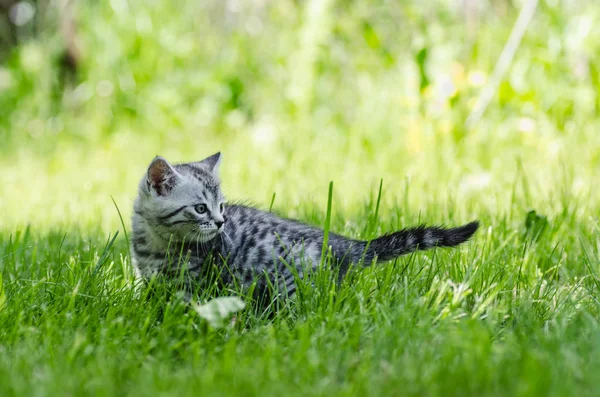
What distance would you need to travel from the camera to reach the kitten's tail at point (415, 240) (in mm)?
2785

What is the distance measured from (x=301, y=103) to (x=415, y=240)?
3774 millimetres

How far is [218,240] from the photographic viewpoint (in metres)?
3.15

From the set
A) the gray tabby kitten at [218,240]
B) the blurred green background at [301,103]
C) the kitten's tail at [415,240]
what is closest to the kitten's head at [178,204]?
the gray tabby kitten at [218,240]

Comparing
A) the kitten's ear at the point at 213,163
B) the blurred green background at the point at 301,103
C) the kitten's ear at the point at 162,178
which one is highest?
the blurred green background at the point at 301,103

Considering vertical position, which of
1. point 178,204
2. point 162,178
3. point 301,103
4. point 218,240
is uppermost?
point 301,103

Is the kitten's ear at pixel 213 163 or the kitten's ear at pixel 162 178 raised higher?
the kitten's ear at pixel 213 163

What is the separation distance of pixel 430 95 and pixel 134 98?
336cm

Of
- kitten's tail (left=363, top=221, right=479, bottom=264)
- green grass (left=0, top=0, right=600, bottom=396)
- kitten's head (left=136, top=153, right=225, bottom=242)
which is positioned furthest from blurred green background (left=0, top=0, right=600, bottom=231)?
kitten's head (left=136, top=153, right=225, bottom=242)

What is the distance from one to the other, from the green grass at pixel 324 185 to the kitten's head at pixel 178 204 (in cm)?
26

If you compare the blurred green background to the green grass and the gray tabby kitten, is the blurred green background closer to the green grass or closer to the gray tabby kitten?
the green grass

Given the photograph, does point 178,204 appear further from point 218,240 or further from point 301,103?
point 301,103

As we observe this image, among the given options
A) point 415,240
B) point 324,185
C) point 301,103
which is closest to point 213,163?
point 415,240

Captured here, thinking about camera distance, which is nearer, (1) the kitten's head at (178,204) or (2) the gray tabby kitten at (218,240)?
(2) the gray tabby kitten at (218,240)

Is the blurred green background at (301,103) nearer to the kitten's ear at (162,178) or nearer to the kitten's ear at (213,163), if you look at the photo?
the kitten's ear at (213,163)
